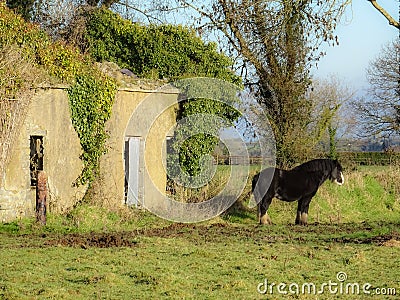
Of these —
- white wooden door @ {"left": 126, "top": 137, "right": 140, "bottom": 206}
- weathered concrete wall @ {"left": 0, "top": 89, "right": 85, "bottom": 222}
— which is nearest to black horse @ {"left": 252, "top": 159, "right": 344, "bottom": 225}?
white wooden door @ {"left": 126, "top": 137, "right": 140, "bottom": 206}

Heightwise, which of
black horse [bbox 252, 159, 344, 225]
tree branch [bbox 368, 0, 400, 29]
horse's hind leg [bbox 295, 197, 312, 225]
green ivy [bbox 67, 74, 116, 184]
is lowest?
horse's hind leg [bbox 295, 197, 312, 225]

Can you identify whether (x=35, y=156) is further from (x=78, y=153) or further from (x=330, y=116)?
(x=330, y=116)

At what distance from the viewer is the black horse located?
18547 mm

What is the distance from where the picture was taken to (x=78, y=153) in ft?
60.1

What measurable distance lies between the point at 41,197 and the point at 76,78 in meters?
3.57

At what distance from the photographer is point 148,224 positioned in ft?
57.2

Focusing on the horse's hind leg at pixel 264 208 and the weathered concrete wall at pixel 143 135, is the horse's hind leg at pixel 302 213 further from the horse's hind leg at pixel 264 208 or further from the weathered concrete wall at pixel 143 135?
the weathered concrete wall at pixel 143 135

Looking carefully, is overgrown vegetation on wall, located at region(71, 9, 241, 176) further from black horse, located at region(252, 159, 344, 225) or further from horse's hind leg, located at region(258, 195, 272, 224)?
horse's hind leg, located at region(258, 195, 272, 224)

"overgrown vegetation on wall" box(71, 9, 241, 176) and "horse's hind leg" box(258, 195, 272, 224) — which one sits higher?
"overgrown vegetation on wall" box(71, 9, 241, 176)

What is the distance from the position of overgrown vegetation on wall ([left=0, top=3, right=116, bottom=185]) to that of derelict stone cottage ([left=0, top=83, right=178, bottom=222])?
0.25 metres

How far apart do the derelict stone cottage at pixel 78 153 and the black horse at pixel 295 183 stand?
328 centimetres

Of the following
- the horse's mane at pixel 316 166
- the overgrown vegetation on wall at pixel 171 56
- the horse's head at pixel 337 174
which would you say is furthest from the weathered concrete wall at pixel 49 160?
the horse's head at pixel 337 174

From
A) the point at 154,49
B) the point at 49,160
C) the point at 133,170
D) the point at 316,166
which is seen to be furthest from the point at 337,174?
the point at 154,49

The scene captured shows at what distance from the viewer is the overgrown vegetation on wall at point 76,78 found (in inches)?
693
